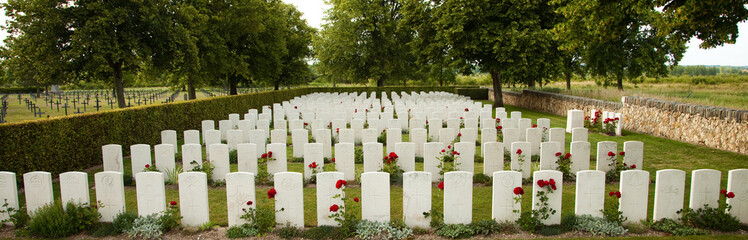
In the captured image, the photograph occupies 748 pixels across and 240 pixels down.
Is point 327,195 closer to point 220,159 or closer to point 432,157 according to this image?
point 432,157

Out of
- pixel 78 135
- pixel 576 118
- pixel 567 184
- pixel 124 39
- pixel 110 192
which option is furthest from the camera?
pixel 124 39

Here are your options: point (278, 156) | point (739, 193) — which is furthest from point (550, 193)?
point (278, 156)

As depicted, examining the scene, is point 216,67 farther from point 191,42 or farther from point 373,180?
point 373,180

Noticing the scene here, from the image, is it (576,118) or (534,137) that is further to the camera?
(576,118)

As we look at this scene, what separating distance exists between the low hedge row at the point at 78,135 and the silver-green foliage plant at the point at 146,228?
4267 mm

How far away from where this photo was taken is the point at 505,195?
511cm

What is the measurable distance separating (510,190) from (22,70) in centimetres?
2102

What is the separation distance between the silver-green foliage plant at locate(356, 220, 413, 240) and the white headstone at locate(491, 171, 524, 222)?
1116 millimetres

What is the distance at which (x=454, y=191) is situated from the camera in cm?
507

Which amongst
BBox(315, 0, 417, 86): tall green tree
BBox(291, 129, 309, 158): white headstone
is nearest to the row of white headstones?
BBox(291, 129, 309, 158): white headstone

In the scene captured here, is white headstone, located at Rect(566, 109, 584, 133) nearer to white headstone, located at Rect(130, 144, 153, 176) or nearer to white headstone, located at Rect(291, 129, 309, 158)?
white headstone, located at Rect(291, 129, 309, 158)

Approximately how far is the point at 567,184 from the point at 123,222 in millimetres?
6895

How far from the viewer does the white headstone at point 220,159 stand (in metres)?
7.56

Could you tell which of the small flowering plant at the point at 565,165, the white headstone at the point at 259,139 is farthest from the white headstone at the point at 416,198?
the white headstone at the point at 259,139
